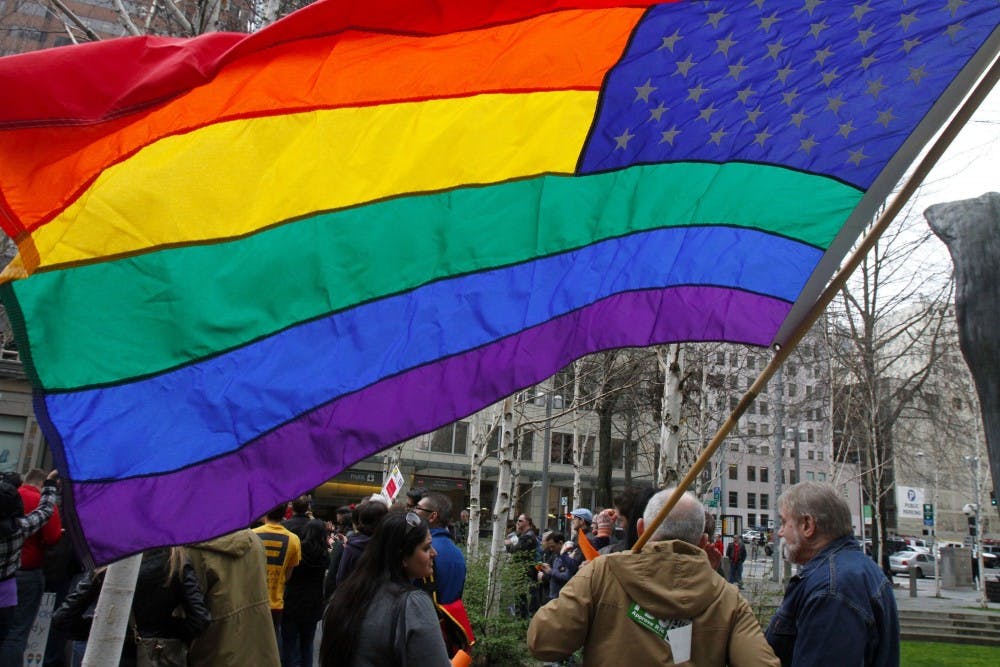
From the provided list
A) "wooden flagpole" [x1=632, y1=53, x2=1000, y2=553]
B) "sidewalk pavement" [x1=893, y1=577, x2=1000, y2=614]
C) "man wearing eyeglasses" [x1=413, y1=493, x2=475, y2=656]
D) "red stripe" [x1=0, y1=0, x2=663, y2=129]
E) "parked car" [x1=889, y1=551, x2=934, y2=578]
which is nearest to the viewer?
"wooden flagpole" [x1=632, y1=53, x2=1000, y2=553]

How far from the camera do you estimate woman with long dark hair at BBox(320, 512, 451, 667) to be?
10.5 feet

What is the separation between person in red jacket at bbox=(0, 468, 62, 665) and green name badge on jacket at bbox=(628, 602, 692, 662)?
6000 mm

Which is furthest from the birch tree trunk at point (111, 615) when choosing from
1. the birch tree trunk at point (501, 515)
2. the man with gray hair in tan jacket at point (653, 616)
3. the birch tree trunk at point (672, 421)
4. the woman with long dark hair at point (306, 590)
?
the birch tree trunk at point (672, 421)

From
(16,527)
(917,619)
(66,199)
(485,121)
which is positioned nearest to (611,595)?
(485,121)

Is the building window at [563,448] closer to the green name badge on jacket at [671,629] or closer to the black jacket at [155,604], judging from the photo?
the black jacket at [155,604]

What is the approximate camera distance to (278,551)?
7215 millimetres

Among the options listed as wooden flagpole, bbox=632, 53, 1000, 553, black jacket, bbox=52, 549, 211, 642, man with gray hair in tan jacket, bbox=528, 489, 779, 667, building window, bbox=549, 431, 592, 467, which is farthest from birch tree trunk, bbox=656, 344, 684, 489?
building window, bbox=549, 431, 592, 467

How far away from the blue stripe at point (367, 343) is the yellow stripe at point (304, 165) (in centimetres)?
44

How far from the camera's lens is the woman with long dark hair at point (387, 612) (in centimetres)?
320

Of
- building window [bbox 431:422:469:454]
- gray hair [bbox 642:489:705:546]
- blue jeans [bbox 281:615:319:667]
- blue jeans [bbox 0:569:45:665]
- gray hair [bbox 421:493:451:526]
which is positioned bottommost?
blue jeans [bbox 281:615:319:667]

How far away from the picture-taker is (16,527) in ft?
20.6

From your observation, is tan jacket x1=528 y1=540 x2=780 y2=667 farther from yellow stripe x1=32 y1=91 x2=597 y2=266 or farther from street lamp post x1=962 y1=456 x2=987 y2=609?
street lamp post x1=962 y1=456 x2=987 y2=609

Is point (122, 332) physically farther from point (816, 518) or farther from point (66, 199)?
point (816, 518)

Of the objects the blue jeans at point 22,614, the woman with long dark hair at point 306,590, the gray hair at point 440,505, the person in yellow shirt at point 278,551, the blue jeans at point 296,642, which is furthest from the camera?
the blue jeans at point 296,642
